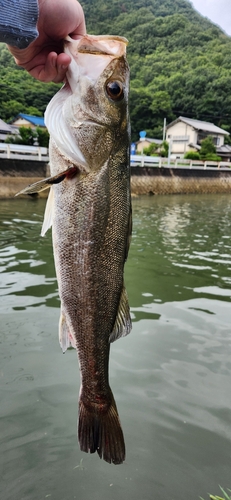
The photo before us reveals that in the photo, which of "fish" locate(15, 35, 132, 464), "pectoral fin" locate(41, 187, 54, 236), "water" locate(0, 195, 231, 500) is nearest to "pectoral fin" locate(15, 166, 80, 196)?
"fish" locate(15, 35, 132, 464)

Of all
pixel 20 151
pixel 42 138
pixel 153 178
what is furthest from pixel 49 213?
pixel 153 178

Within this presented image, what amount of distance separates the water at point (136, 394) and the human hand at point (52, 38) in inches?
108

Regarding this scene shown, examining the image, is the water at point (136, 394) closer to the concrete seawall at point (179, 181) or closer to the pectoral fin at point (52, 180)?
the pectoral fin at point (52, 180)

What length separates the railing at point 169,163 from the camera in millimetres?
30312

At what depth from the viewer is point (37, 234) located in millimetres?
11016

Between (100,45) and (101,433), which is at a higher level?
(100,45)

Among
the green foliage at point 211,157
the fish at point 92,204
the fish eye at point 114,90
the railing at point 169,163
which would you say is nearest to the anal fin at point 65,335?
the fish at point 92,204

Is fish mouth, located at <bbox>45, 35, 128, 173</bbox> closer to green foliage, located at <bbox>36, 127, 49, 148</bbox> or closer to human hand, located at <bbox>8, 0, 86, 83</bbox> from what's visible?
human hand, located at <bbox>8, 0, 86, 83</bbox>

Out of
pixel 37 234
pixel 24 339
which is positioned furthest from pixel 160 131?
pixel 24 339

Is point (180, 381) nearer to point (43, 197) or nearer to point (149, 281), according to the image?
point (149, 281)

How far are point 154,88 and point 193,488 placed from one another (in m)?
85.6

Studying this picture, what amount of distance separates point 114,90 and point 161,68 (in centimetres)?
9871

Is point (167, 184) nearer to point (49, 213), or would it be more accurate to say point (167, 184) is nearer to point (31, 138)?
point (31, 138)

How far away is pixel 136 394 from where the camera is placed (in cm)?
382
